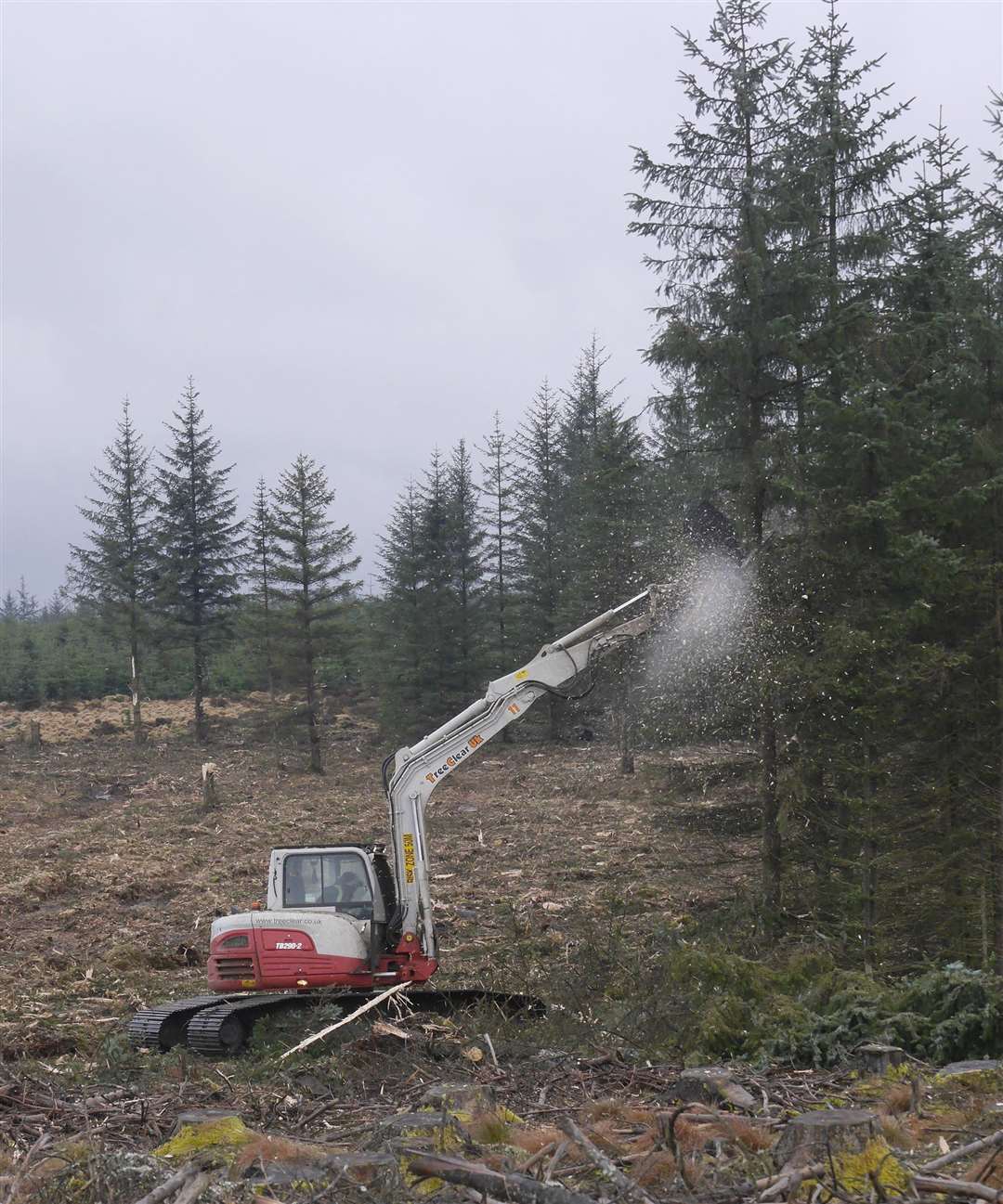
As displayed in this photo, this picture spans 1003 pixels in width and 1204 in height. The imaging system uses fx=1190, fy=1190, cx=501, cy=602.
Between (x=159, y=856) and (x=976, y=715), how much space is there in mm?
16909

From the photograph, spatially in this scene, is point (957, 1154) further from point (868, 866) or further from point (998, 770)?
point (998, 770)

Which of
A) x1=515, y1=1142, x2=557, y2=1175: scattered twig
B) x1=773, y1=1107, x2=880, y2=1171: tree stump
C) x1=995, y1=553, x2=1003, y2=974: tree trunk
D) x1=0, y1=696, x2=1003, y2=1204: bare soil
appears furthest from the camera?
x1=995, y1=553, x2=1003, y2=974: tree trunk

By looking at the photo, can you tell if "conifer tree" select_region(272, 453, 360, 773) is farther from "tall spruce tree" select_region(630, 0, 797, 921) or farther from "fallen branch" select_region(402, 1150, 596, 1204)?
"fallen branch" select_region(402, 1150, 596, 1204)

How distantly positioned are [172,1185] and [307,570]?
3597 cm

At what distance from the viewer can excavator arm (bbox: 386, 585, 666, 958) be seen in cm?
1361

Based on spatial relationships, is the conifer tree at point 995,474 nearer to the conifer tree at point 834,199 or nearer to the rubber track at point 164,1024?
the conifer tree at point 834,199

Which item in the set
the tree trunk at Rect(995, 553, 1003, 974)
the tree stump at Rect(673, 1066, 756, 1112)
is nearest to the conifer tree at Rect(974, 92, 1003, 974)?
the tree trunk at Rect(995, 553, 1003, 974)

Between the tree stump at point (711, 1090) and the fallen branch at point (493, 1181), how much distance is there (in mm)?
1985

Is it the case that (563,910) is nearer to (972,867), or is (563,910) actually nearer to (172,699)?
(972,867)

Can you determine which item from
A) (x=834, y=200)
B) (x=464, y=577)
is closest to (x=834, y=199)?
(x=834, y=200)

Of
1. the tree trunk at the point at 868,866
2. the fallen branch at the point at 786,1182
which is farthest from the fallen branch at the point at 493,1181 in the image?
the tree trunk at the point at 868,866

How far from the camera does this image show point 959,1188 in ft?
15.1

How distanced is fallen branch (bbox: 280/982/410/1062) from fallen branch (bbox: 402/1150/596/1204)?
18.1 feet

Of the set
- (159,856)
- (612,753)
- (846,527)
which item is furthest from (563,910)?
(612,753)
